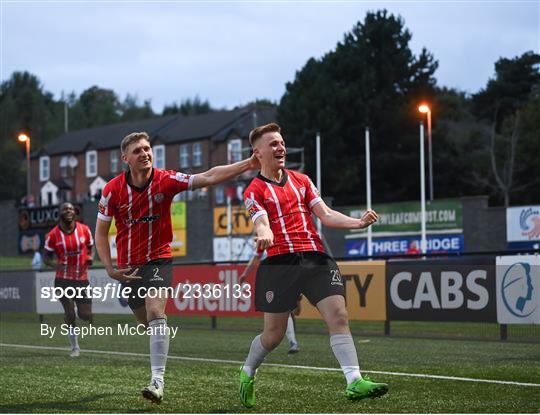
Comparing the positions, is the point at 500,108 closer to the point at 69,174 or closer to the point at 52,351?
the point at 69,174

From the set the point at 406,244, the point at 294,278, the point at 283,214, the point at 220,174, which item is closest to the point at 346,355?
the point at 294,278

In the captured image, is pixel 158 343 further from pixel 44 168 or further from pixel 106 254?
pixel 44 168

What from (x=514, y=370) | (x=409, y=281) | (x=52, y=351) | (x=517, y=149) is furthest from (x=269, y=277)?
(x=517, y=149)

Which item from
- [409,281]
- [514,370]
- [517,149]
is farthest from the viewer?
[517,149]

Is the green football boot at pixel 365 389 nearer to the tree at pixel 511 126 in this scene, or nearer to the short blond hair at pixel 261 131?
the short blond hair at pixel 261 131

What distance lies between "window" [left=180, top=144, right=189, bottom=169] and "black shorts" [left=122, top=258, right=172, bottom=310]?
76.5 metres

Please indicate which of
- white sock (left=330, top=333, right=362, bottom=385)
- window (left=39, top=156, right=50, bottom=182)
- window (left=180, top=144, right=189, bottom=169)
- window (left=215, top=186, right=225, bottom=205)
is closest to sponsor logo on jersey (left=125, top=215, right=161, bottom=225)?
white sock (left=330, top=333, right=362, bottom=385)

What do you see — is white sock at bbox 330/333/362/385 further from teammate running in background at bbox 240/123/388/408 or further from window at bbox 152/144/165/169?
window at bbox 152/144/165/169

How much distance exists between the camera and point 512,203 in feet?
212

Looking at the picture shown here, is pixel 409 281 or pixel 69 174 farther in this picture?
pixel 69 174

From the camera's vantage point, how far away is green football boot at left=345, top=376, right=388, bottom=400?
7.51 m

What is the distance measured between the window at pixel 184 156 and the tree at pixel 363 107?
1628cm

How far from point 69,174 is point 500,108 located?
4178 cm

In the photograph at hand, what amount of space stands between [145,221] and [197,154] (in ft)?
251
